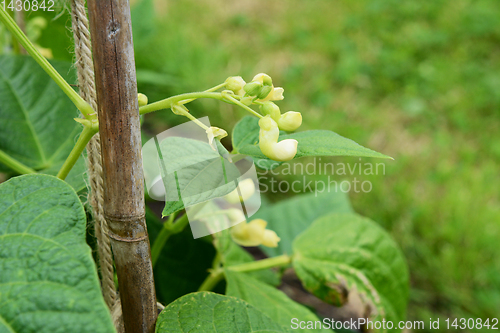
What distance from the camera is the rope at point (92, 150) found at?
1.48 ft

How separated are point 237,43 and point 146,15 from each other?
4.64ft

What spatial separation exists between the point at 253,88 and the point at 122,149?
15cm

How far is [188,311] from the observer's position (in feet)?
1.54

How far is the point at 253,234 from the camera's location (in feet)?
2.09

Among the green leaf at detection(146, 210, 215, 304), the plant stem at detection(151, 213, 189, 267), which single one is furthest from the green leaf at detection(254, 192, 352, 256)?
the plant stem at detection(151, 213, 189, 267)

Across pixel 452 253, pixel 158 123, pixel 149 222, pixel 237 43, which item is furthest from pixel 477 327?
pixel 237 43

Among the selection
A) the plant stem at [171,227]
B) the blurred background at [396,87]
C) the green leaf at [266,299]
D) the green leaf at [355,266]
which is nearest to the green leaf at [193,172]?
the plant stem at [171,227]

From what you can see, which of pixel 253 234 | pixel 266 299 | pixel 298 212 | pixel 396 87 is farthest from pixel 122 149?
pixel 396 87

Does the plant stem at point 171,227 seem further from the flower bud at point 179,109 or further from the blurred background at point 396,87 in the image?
the blurred background at point 396,87

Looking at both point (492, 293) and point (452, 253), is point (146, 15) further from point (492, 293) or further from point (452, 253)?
point (492, 293)

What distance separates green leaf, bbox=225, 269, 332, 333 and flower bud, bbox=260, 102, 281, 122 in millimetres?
331

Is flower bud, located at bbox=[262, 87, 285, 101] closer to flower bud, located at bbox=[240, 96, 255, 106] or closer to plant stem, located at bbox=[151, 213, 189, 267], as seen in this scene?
flower bud, located at bbox=[240, 96, 255, 106]

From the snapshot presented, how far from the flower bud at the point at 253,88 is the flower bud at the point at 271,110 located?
18 mm

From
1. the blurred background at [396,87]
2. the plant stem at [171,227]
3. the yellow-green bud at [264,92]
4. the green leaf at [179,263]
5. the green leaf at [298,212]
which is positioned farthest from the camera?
the blurred background at [396,87]
